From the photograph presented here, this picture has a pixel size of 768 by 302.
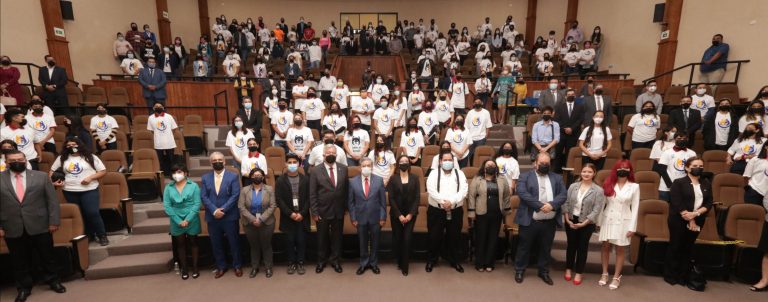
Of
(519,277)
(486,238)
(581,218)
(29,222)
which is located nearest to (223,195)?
(29,222)

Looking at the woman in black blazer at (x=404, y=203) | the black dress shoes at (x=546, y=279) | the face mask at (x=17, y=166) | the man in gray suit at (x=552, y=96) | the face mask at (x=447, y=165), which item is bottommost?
the black dress shoes at (x=546, y=279)

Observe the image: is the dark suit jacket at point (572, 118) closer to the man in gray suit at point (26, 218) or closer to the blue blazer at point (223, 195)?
the blue blazer at point (223, 195)

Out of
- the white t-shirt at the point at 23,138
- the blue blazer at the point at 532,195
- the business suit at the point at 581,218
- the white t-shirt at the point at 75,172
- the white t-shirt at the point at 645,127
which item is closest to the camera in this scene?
the business suit at the point at 581,218

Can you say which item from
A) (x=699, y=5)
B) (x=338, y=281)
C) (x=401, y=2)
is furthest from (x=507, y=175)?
(x=401, y=2)

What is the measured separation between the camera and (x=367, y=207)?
4.54 m

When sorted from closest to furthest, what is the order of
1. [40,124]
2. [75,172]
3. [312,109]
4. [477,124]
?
[75,172]
[40,124]
[477,124]
[312,109]

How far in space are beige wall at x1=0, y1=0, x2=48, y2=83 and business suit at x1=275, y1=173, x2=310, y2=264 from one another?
8182 millimetres

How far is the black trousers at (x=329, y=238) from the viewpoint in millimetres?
4617

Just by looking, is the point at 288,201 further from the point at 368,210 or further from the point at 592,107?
the point at 592,107

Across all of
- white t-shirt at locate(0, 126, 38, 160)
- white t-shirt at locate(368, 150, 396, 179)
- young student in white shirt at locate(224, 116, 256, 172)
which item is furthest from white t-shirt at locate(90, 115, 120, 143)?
white t-shirt at locate(368, 150, 396, 179)

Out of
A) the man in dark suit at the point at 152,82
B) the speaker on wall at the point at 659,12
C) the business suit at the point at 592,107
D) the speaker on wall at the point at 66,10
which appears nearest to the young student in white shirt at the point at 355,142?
the business suit at the point at 592,107

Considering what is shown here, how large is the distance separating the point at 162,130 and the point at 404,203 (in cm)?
444

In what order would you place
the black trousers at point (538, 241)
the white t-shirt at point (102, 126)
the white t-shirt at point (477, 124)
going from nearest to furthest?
1. the black trousers at point (538, 241)
2. the white t-shirt at point (102, 126)
3. the white t-shirt at point (477, 124)

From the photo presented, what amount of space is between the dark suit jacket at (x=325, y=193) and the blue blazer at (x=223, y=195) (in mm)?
873
